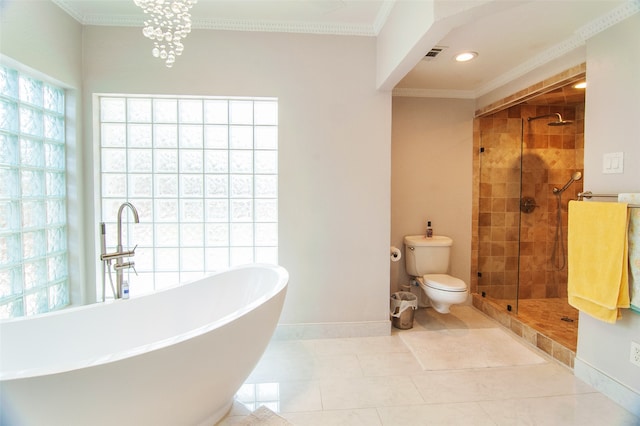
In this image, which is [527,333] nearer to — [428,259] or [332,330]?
[428,259]

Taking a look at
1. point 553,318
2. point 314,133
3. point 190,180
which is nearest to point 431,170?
point 314,133

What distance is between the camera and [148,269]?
2445mm

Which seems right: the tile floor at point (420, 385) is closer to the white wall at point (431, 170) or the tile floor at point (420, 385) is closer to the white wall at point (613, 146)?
the white wall at point (613, 146)

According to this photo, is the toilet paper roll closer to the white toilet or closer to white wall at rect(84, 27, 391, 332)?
white wall at rect(84, 27, 391, 332)

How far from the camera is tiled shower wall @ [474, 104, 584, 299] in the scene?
3.08m

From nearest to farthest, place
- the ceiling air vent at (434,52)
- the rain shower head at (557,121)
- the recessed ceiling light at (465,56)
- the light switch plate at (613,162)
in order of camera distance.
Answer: the light switch plate at (613,162) → the ceiling air vent at (434,52) → the recessed ceiling light at (465,56) → the rain shower head at (557,121)

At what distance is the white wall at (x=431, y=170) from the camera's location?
3.07 metres

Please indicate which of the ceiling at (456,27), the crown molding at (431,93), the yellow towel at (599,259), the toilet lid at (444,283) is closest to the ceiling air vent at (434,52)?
the ceiling at (456,27)

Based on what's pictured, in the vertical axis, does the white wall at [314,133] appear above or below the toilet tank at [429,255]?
→ above

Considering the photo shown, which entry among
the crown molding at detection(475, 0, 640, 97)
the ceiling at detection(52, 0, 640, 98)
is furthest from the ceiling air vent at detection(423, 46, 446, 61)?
the crown molding at detection(475, 0, 640, 97)

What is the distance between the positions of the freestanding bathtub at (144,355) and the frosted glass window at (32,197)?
21.8 inches

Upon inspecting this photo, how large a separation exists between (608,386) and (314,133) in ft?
8.03

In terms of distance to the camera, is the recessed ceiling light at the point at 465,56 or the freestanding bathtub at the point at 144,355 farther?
the recessed ceiling light at the point at 465,56

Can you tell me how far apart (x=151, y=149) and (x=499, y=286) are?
350 centimetres
